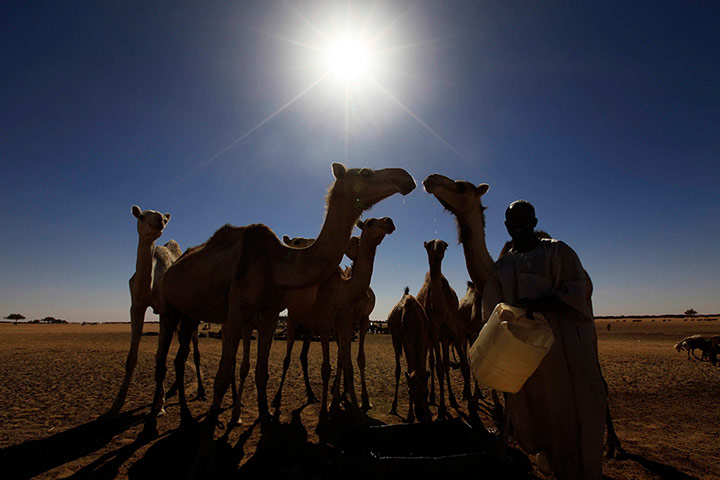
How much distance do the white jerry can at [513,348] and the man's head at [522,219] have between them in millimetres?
896

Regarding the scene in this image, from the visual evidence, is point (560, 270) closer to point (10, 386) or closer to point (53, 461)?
point (53, 461)

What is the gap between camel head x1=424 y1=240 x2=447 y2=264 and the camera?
779 cm

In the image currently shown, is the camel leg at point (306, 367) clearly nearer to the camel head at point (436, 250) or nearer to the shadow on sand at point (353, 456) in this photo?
the shadow on sand at point (353, 456)

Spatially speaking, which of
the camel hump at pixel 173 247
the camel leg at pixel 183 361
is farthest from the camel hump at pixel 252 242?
the camel hump at pixel 173 247

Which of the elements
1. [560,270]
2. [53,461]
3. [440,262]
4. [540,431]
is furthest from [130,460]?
[440,262]

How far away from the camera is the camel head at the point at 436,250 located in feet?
25.6

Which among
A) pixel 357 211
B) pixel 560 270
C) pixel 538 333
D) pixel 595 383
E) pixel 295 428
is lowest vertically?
pixel 295 428

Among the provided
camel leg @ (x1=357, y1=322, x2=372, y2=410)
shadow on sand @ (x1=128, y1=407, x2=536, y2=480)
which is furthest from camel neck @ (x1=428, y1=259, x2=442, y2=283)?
shadow on sand @ (x1=128, y1=407, x2=536, y2=480)

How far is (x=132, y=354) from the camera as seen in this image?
6.82 m

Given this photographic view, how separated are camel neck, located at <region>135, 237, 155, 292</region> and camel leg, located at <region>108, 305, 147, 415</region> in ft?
Result: 1.95

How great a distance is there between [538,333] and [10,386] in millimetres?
12526

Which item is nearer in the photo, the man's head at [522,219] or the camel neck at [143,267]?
the man's head at [522,219]

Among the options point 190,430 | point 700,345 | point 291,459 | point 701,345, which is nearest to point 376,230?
point 291,459

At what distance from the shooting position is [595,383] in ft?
9.43
